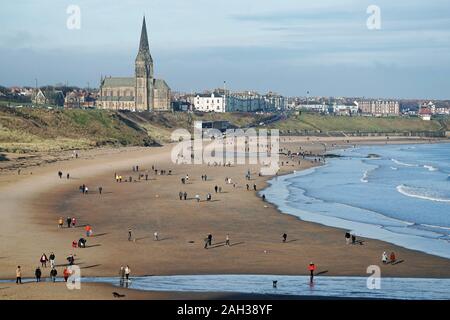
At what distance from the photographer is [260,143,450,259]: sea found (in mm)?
37000

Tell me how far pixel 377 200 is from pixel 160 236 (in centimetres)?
2058

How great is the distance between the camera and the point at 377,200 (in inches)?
1972

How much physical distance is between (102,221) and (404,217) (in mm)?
16947

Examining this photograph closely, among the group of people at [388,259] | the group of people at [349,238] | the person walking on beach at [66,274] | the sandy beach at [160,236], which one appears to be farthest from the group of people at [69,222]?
the group of people at [388,259]

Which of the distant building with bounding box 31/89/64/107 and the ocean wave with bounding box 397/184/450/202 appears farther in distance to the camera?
the distant building with bounding box 31/89/64/107

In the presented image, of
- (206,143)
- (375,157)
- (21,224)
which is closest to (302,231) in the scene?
(21,224)

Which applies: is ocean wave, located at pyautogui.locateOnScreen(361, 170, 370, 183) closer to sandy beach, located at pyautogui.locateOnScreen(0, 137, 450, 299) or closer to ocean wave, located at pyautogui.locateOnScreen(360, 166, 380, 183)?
ocean wave, located at pyautogui.locateOnScreen(360, 166, 380, 183)

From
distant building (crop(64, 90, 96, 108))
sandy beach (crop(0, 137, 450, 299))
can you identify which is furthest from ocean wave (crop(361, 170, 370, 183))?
distant building (crop(64, 90, 96, 108))

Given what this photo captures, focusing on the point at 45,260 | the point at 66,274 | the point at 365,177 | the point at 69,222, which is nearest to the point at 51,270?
the point at 66,274

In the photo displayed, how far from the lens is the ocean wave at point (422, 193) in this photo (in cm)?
5078

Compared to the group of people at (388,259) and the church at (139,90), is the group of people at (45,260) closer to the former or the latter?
the group of people at (388,259)

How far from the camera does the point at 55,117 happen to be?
9969 cm

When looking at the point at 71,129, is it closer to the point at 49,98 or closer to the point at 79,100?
the point at 49,98

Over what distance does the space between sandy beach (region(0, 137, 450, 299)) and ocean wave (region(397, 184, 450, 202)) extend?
35.3 ft
